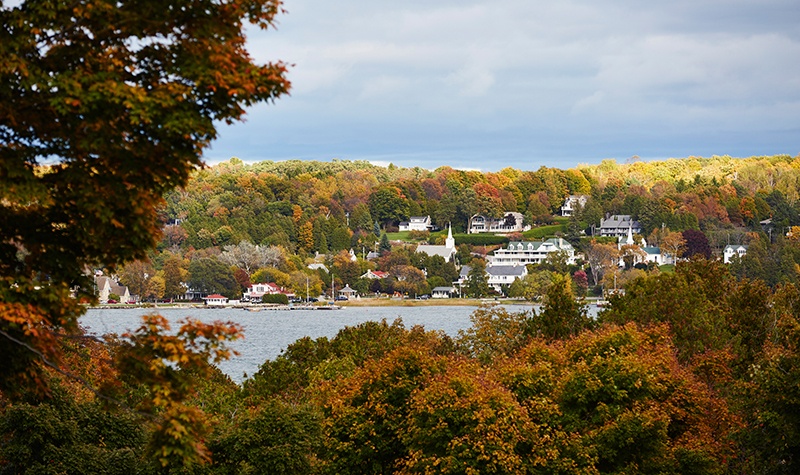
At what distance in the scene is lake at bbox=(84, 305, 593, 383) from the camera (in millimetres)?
110562

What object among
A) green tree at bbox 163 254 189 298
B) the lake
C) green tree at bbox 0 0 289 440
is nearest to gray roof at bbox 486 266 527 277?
the lake

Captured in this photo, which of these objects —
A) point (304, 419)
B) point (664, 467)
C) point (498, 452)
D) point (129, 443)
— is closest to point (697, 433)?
point (664, 467)

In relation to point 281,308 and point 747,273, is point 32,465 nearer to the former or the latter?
point 281,308

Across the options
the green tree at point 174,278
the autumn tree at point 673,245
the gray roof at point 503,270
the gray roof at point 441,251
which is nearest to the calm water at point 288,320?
the green tree at point 174,278

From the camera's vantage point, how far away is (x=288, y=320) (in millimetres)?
151125

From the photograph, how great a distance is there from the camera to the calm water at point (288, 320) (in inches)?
4350

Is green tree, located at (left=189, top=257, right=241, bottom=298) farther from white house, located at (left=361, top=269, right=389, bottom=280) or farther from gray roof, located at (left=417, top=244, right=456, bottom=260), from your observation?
gray roof, located at (left=417, top=244, right=456, bottom=260)

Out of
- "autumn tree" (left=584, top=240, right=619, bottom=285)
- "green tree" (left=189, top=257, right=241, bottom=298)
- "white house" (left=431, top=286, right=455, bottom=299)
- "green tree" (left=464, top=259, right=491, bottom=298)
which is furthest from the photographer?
"autumn tree" (left=584, top=240, right=619, bottom=285)

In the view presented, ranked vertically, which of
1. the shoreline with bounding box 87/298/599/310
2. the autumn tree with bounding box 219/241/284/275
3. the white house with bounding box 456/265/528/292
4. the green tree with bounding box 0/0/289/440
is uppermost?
the autumn tree with bounding box 219/241/284/275

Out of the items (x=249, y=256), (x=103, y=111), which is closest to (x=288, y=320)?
(x=249, y=256)

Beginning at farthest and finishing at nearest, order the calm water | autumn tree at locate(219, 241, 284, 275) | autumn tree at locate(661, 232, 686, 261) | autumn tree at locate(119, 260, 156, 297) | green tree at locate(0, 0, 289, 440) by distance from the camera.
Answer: autumn tree at locate(661, 232, 686, 261)
autumn tree at locate(219, 241, 284, 275)
autumn tree at locate(119, 260, 156, 297)
the calm water
green tree at locate(0, 0, 289, 440)

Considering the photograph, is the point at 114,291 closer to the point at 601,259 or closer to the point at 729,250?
the point at 601,259

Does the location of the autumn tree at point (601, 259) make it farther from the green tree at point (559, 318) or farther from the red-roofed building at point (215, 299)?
the green tree at point (559, 318)

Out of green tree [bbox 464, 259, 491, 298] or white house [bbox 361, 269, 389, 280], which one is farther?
white house [bbox 361, 269, 389, 280]
